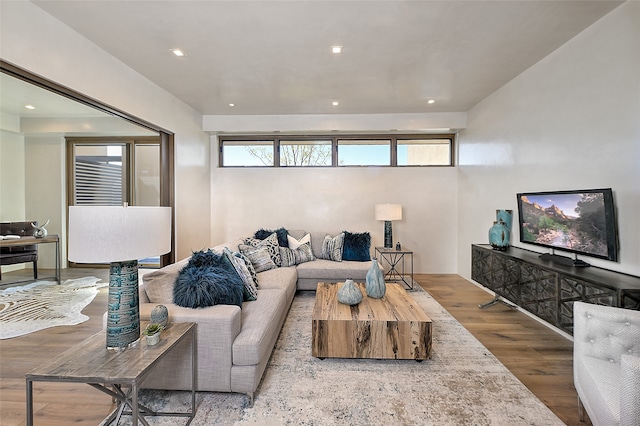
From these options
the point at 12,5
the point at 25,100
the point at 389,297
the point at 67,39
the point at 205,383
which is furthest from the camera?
the point at 25,100

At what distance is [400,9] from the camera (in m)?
2.20

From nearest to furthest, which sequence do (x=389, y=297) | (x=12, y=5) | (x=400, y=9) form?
(x=12, y=5), (x=400, y=9), (x=389, y=297)

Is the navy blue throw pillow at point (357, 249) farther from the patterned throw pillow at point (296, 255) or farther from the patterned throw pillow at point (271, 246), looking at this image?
the patterned throw pillow at point (271, 246)

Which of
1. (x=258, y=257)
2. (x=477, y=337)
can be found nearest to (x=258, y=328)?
(x=258, y=257)

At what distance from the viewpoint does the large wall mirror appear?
16.7 feet

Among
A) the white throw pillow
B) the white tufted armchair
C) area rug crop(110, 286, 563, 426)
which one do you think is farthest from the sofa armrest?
the white throw pillow

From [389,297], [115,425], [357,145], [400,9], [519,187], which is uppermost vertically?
[400,9]

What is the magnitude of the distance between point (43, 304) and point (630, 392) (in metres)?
5.40

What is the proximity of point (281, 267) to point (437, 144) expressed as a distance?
146 inches

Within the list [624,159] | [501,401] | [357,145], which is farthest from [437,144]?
[501,401]

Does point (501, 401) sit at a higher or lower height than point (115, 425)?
lower

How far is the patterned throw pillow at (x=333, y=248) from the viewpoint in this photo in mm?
4430

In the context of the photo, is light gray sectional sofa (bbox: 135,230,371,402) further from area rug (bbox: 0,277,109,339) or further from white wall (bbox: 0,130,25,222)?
white wall (bbox: 0,130,25,222)

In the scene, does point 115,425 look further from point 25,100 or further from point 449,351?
point 25,100
